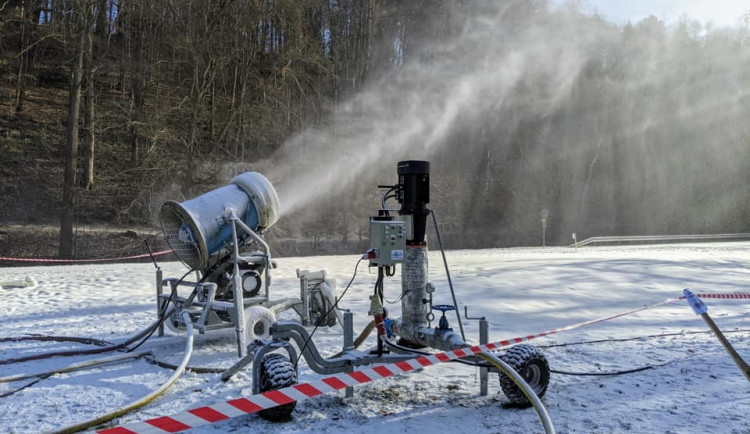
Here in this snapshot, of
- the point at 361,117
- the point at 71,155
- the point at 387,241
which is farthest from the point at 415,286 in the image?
the point at 361,117

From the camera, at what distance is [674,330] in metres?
6.85

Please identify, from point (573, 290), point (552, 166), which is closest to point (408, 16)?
point (552, 166)

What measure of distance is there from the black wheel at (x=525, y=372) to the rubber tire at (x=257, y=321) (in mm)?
2860

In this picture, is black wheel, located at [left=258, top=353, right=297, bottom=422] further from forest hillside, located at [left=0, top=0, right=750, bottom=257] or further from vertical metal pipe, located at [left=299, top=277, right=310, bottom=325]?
forest hillside, located at [left=0, top=0, right=750, bottom=257]

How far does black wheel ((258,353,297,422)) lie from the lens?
12.4ft

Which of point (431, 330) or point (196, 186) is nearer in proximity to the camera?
point (431, 330)

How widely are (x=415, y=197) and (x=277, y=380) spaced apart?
187 centimetres

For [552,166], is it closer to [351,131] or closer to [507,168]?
[507,168]

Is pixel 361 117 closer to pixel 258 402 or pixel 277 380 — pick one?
pixel 277 380

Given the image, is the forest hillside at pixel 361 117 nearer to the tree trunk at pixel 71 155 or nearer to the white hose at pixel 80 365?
the tree trunk at pixel 71 155

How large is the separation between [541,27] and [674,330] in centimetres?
3235

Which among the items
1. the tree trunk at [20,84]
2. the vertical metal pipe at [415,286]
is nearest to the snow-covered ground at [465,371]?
the vertical metal pipe at [415,286]

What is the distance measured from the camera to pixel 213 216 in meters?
6.09

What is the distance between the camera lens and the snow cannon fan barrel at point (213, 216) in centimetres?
601
